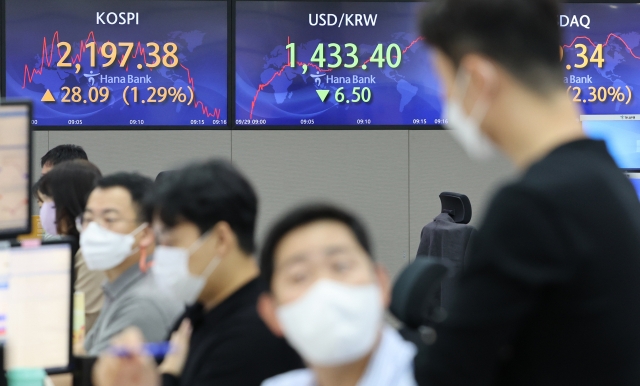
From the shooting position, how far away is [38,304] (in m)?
1.73

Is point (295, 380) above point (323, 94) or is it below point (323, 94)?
below

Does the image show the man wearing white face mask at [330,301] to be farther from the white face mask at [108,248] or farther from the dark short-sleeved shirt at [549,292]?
the white face mask at [108,248]

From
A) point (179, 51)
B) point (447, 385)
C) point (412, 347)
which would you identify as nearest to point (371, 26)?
point (179, 51)

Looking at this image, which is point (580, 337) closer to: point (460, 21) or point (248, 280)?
point (460, 21)

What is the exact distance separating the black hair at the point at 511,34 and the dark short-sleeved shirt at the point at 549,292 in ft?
0.35

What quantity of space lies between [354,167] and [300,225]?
363 centimetres

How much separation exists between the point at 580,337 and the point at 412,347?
35 centimetres

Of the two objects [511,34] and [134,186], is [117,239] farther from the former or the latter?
→ [511,34]

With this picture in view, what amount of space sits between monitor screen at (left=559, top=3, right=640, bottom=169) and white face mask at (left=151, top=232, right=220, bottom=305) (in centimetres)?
375

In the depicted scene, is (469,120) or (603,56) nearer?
(469,120)

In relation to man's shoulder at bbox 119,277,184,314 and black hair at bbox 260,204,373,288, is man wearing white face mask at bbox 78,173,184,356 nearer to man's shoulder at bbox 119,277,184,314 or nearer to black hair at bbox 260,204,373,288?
man's shoulder at bbox 119,277,184,314

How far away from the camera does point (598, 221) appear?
2.80ft

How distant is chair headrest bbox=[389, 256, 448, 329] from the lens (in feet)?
3.38

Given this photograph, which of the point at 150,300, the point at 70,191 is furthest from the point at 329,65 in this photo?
the point at 150,300
